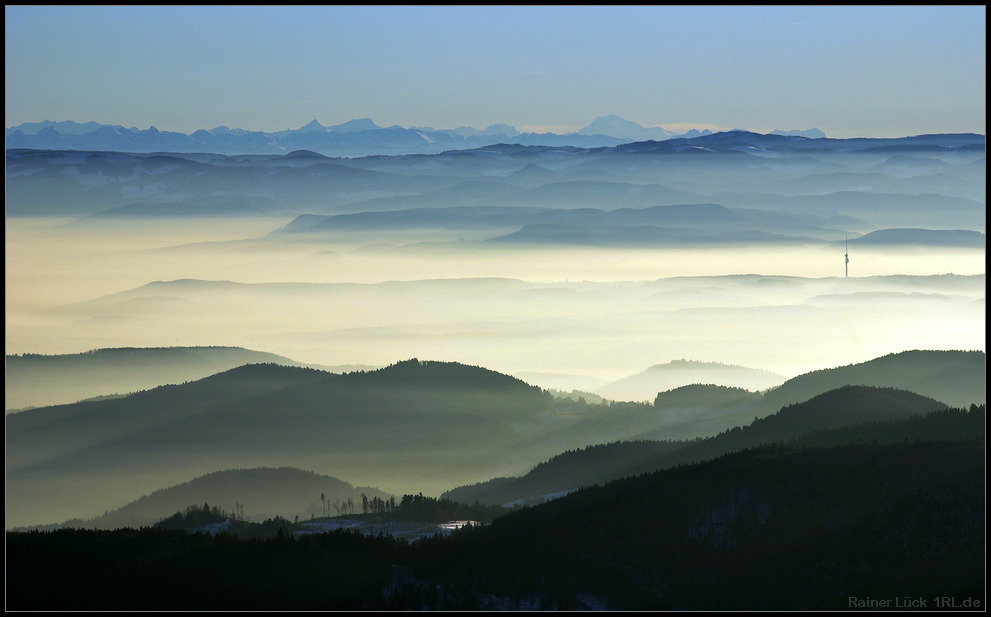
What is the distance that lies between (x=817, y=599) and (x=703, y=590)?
1249 centimetres

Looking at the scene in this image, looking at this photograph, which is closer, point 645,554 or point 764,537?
point 764,537

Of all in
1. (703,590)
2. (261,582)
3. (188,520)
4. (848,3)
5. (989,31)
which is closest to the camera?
(989,31)

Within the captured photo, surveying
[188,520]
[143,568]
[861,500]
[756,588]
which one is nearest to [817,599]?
[756,588]

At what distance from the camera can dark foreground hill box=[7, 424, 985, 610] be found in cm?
11869

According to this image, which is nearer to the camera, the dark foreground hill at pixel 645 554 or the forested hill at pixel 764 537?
the forested hill at pixel 764 537

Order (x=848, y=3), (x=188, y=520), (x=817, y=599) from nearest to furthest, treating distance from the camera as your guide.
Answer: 1. (x=848, y=3)
2. (x=817, y=599)
3. (x=188, y=520)

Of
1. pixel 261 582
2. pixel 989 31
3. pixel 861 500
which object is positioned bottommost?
pixel 261 582

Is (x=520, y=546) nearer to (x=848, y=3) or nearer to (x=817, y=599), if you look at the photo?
(x=817, y=599)

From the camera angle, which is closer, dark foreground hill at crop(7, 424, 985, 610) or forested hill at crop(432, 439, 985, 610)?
forested hill at crop(432, 439, 985, 610)

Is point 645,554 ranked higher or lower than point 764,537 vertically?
lower

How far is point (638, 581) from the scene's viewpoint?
125 metres

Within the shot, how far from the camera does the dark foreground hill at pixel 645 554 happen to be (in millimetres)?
118688

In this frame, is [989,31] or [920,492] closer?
[989,31]

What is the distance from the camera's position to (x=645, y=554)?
428 ft
